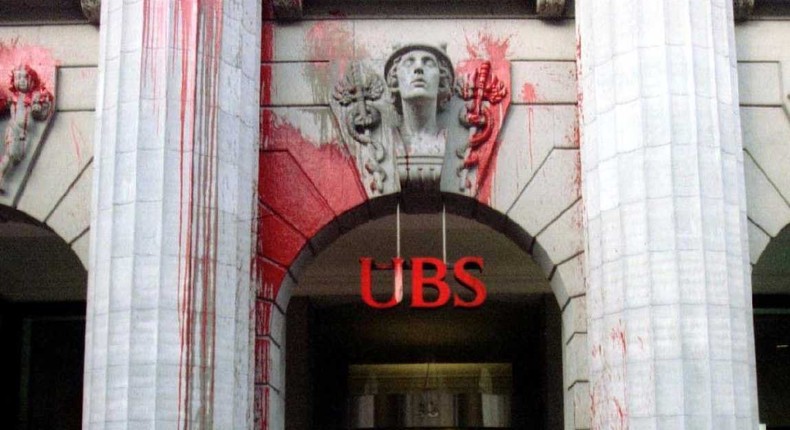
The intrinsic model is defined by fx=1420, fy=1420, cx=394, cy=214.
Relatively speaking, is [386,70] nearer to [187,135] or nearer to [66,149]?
[187,135]

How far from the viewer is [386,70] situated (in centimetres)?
1788

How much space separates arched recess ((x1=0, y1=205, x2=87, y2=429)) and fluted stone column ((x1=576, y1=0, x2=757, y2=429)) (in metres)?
11.7

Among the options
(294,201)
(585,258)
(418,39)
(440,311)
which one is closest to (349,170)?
(294,201)

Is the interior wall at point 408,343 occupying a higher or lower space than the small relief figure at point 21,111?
lower

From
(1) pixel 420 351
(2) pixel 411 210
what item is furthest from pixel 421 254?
(2) pixel 411 210

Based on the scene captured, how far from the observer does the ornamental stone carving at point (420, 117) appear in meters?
17.7

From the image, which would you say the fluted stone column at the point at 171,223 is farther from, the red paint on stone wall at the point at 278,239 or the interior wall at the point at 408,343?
the interior wall at the point at 408,343

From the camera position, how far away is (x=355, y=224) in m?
18.3

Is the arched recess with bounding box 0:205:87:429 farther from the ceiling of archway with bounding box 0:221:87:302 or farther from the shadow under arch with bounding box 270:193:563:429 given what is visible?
the shadow under arch with bounding box 270:193:563:429

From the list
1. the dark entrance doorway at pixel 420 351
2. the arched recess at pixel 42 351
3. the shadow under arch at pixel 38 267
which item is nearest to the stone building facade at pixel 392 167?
the shadow under arch at pixel 38 267

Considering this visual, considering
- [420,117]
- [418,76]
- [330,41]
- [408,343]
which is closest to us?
[418,76]

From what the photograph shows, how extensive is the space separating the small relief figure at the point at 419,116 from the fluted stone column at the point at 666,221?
1.82 meters

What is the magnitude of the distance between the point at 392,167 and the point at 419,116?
734 mm

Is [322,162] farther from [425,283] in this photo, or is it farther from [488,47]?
[488,47]
